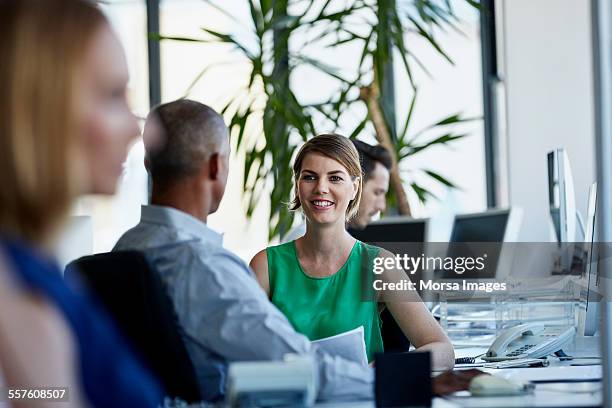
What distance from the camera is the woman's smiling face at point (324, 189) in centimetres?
320

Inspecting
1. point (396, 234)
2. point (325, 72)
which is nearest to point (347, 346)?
point (396, 234)

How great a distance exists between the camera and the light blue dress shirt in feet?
6.43

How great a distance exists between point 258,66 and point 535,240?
213cm

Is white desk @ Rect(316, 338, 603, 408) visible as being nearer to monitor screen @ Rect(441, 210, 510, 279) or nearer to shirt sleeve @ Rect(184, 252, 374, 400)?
shirt sleeve @ Rect(184, 252, 374, 400)

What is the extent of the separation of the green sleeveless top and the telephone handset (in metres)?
0.40

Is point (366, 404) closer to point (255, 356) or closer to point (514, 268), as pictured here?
point (255, 356)

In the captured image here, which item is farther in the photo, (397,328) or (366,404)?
(397,328)

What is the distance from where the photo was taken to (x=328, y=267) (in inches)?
124

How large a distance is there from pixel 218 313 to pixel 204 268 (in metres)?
0.10

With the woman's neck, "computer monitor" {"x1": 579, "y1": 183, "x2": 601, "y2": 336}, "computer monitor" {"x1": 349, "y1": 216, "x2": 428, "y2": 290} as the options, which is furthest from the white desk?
"computer monitor" {"x1": 349, "y1": 216, "x2": 428, "y2": 290}

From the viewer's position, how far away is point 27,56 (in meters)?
0.88

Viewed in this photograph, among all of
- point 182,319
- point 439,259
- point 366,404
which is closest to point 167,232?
point 182,319

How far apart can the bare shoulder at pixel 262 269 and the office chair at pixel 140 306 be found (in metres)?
1.21

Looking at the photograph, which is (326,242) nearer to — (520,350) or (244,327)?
(520,350)
